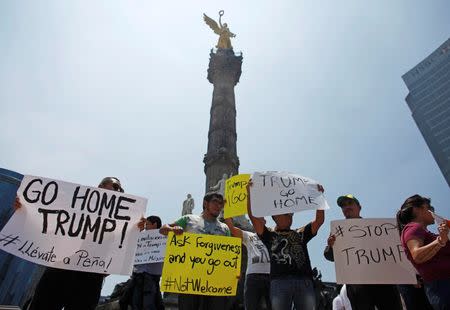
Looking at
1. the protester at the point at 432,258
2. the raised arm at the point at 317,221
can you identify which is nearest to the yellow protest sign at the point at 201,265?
the raised arm at the point at 317,221

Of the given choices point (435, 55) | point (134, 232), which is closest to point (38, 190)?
point (134, 232)

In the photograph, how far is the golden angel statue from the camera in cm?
2712

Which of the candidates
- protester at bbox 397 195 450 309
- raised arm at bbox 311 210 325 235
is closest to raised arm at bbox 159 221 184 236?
raised arm at bbox 311 210 325 235

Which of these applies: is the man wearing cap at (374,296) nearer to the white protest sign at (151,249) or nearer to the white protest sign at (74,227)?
the white protest sign at (74,227)

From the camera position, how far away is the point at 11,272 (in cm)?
1072

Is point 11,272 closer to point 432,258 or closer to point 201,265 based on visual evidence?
point 201,265

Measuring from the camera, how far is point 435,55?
261 ft

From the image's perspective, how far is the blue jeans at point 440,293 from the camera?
236 centimetres

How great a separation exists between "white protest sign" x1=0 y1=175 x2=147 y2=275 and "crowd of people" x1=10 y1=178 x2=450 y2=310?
5.7 inches

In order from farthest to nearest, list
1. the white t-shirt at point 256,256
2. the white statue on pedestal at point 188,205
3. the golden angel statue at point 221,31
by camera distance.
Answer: the golden angel statue at point 221,31
the white statue on pedestal at point 188,205
the white t-shirt at point 256,256

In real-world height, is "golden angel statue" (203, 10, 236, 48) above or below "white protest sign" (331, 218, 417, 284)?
above

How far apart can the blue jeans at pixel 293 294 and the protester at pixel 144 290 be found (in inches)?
78.3

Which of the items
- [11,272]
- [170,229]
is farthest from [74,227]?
[11,272]

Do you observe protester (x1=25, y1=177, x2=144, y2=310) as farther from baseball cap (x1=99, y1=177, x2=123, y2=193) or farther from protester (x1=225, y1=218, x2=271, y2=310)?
protester (x1=225, y1=218, x2=271, y2=310)
